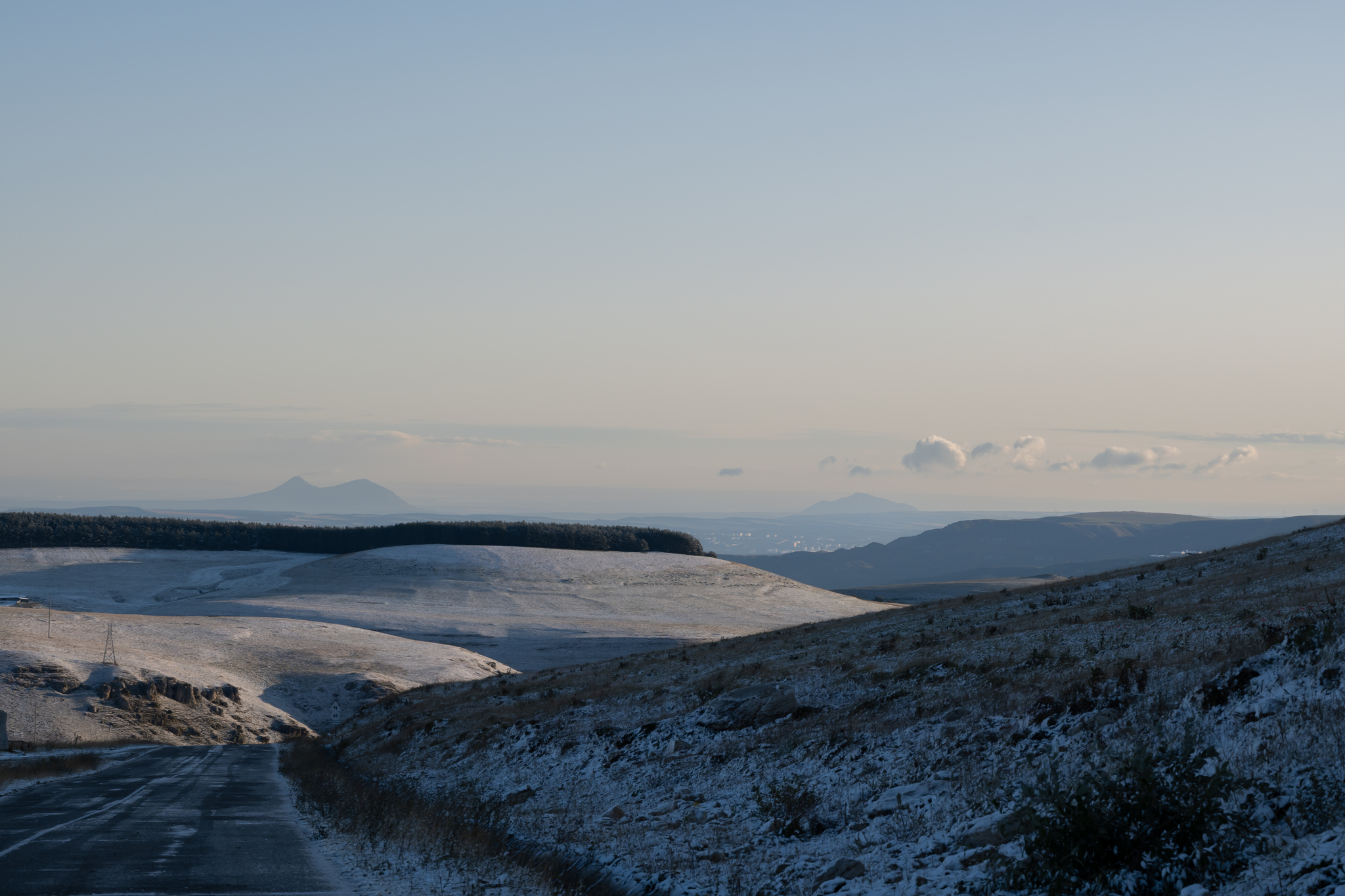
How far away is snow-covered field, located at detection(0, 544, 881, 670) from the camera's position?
87.4m

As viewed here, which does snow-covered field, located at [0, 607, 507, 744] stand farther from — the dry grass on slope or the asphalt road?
the asphalt road

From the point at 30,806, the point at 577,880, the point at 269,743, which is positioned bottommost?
the point at 269,743

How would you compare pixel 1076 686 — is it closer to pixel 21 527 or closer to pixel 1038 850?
pixel 1038 850

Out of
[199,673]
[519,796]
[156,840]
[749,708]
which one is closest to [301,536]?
[199,673]

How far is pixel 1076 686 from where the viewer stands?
16578 mm

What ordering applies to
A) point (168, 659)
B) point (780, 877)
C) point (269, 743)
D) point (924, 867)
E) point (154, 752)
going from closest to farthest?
1. point (924, 867)
2. point (780, 877)
3. point (154, 752)
4. point (269, 743)
5. point (168, 659)

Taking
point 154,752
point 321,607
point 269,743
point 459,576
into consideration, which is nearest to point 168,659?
point 269,743

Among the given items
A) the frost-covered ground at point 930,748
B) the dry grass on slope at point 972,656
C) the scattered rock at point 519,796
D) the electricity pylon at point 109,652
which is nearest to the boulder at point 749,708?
the frost-covered ground at point 930,748

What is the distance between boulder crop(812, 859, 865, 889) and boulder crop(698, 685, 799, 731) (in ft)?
30.7

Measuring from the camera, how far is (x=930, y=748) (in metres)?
16.3

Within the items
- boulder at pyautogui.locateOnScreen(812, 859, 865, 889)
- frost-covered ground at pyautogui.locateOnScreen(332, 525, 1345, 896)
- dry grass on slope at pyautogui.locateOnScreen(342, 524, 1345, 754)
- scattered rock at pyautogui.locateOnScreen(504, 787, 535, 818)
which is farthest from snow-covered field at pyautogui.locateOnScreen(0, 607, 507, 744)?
boulder at pyautogui.locateOnScreen(812, 859, 865, 889)

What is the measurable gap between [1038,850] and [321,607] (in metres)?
93.3

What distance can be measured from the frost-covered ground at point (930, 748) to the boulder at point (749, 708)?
0.07 metres

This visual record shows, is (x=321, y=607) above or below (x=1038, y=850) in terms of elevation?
below
